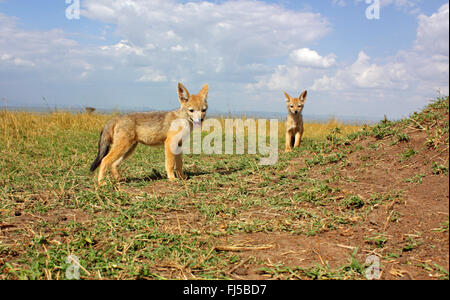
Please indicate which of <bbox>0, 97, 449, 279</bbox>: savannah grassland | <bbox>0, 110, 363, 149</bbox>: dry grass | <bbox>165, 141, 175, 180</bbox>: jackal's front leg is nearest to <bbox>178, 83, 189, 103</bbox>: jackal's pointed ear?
<bbox>165, 141, 175, 180</bbox>: jackal's front leg

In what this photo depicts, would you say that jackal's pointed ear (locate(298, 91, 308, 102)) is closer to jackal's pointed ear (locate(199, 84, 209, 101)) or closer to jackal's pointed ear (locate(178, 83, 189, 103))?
jackal's pointed ear (locate(199, 84, 209, 101))

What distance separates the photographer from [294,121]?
1034 centimetres

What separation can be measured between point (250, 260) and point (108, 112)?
15.3 m

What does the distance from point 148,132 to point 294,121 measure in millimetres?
5475

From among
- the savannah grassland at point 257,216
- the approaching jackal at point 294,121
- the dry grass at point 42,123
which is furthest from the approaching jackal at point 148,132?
the dry grass at point 42,123

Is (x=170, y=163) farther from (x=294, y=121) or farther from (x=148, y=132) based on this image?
(x=294, y=121)

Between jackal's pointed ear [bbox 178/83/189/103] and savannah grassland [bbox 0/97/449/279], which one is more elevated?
jackal's pointed ear [bbox 178/83/189/103]

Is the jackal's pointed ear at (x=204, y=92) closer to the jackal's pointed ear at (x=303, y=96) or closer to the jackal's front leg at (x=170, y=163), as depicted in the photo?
the jackal's front leg at (x=170, y=163)

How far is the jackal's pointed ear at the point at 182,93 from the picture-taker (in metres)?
6.39

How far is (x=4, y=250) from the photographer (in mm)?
3195

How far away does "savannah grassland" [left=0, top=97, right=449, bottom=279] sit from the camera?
2.79 meters

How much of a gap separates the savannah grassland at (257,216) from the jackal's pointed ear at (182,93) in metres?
1.48
